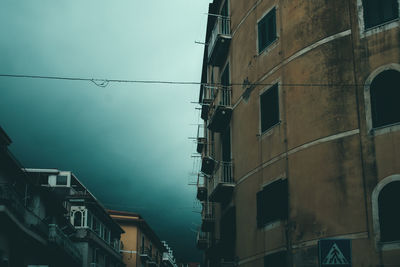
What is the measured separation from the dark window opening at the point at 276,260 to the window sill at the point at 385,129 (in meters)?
5.47

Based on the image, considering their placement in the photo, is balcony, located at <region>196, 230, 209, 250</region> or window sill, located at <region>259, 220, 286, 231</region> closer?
window sill, located at <region>259, 220, 286, 231</region>

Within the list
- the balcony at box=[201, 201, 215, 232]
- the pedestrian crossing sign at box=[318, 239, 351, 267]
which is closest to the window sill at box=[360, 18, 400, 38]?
the pedestrian crossing sign at box=[318, 239, 351, 267]

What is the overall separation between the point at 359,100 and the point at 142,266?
51.8m

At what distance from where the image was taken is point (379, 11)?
1866cm

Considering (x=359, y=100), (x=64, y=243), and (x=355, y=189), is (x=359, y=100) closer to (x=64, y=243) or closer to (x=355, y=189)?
(x=355, y=189)

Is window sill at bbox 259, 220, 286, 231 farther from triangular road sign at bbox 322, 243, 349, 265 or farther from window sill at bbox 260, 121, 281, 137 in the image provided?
triangular road sign at bbox 322, 243, 349, 265

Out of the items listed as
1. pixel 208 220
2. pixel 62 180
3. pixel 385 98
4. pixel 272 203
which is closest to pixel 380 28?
pixel 385 98

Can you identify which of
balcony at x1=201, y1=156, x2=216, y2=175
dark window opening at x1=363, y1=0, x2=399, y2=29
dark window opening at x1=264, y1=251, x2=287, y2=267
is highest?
dark window opening at x1=363, y1=0, x2=399, y2=29

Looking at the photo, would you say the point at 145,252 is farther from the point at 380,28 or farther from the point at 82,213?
the point at 380,28

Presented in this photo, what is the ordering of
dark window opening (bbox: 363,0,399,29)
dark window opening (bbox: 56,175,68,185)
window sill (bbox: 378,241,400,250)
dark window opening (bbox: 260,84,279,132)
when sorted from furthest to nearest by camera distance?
dark window opening (bbox: 56,175,68,185) → dark window opening (bbox: 260,84,279,132) → dark window opening (bbox: 363,0,399,29) → window sill (bbox: 378,241,400,250)

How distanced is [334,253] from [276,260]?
1007 centimetres

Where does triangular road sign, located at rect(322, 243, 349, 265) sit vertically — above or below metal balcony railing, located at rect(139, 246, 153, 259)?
below

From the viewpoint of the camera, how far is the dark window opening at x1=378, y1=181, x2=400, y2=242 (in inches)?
650

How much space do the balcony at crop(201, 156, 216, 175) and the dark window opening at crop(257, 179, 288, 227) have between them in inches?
352
